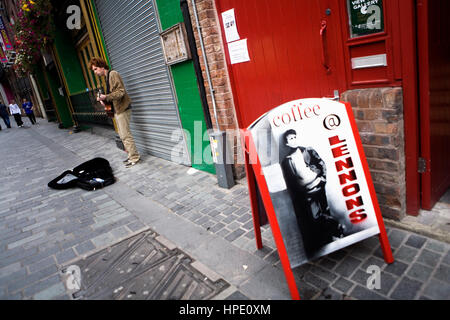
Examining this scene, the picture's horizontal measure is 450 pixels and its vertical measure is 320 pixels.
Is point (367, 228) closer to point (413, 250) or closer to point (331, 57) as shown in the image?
point (413, 250)

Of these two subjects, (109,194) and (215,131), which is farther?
(109,194)

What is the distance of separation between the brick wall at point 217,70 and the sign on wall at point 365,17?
6.33 ft

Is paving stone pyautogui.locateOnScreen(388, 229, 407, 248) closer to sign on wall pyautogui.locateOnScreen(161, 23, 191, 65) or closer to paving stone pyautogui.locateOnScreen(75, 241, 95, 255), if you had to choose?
paving stone pyautogui.locateOnScreen(75, 241, 95, 255)

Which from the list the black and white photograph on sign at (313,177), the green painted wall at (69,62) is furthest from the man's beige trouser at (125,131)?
the green painted wall at (69,62)

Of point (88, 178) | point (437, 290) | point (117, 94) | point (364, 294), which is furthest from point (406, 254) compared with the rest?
point (117, 94)

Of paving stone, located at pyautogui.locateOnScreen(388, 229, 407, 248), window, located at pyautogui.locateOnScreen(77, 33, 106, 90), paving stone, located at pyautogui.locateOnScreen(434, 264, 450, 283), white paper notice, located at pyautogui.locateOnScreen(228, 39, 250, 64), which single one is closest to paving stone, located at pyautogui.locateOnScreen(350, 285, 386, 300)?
paving stone, located at pyautogui.locateOnScreen(434, 264, 450, 283)

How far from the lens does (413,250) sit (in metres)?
2.46

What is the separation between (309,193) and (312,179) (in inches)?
4.3

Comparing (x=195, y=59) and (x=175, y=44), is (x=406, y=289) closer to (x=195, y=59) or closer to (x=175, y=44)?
(x=195, y=59)

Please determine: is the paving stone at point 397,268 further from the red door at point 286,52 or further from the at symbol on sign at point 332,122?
the red door at point 286,52

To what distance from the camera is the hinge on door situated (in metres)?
2.64

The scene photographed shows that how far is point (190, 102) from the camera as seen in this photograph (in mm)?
5047

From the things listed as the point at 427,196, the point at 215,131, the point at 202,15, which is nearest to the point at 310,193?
the point at 427,196

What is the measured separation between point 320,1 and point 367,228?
201 cm
